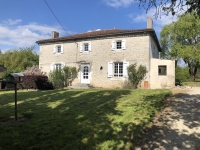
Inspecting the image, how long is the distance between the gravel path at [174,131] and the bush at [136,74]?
10042 mm

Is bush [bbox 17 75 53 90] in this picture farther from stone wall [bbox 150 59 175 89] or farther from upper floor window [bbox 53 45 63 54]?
stone wall [bbox 150 59 175 89]

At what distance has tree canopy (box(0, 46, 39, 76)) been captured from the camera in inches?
1694

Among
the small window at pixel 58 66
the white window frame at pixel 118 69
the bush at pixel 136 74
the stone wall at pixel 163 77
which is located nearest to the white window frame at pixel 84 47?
the small window at pixel 58 66

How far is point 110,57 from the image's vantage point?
19422 millimetres

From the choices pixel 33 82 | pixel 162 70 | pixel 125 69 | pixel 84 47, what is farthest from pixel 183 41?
pixel 33 82

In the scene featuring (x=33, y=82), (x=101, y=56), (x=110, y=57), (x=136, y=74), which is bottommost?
(x=33, y=82)

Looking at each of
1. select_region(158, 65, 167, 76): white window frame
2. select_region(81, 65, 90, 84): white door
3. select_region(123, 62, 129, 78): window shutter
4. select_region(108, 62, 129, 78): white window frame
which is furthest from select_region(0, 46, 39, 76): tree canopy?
select_region(158, 65, 167, 76): white window frame

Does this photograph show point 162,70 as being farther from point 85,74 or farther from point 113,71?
point 85,74

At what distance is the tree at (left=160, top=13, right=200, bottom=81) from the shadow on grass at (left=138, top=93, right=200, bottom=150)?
24.5m

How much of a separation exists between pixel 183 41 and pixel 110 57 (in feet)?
67.6

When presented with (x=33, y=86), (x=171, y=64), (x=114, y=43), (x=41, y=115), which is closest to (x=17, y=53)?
(x=33, y=86)

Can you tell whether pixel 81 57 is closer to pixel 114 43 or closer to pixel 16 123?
pixel 114 43

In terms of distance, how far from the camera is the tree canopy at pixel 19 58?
4303 cm

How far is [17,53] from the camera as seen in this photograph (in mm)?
45406
